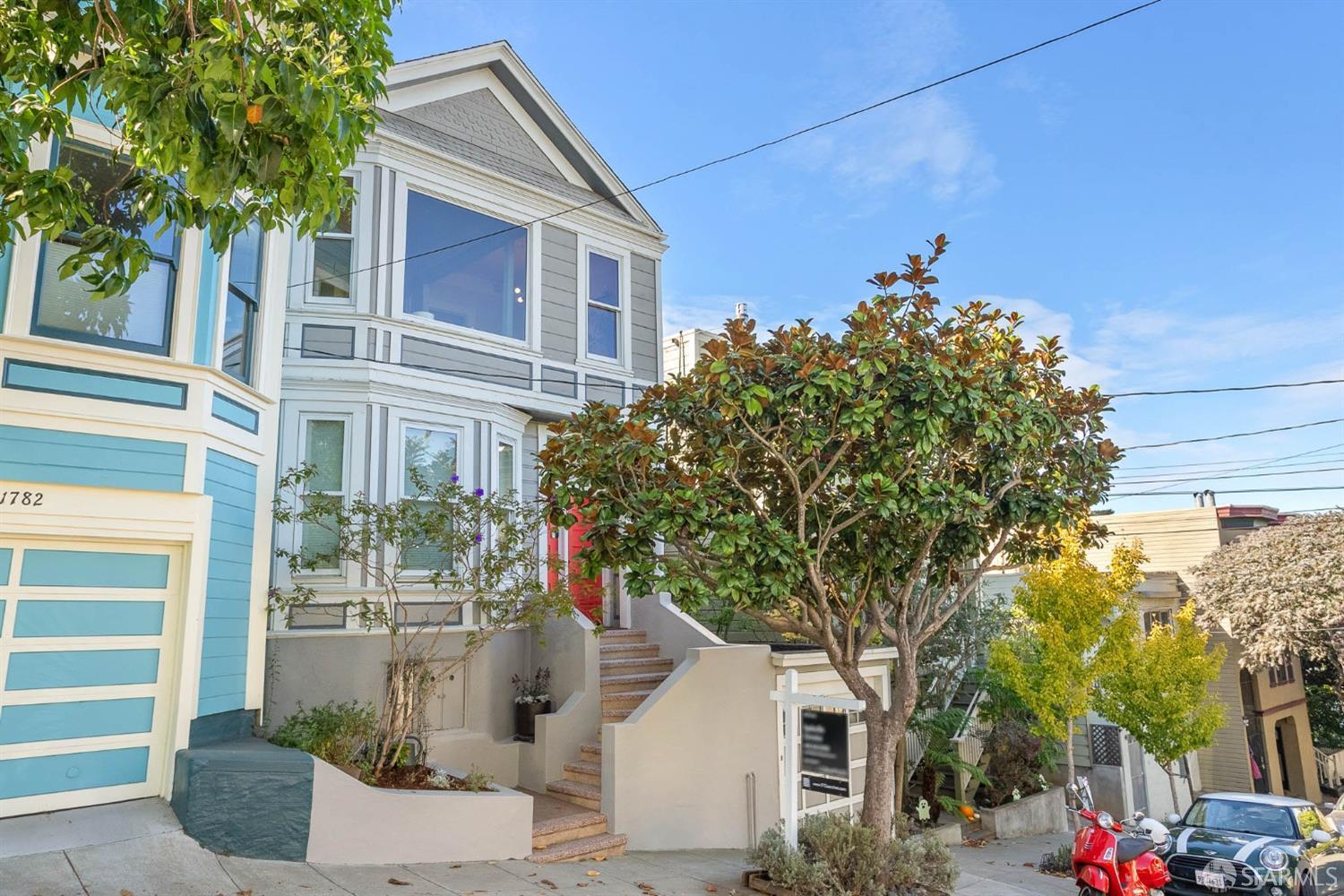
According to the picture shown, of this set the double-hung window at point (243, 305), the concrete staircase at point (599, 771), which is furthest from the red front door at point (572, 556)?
the double-hung window at point (243, 305)

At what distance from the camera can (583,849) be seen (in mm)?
9148

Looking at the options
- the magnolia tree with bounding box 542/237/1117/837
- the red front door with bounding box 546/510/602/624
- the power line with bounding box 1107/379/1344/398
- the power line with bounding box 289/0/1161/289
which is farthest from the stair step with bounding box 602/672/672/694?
the power line with bounding box 1107/379/1344/398

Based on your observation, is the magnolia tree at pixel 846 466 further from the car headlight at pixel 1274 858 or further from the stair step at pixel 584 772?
the car headlight at pixel 1274 858

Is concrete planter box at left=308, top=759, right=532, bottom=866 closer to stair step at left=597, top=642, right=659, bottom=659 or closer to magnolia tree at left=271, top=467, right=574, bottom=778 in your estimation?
magnolia tree at left=271, top=467, right=574, bottom=778

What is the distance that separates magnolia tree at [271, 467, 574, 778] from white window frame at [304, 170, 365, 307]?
244 cm

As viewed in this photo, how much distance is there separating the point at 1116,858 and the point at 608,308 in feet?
33.3

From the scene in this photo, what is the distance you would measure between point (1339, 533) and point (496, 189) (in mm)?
19803

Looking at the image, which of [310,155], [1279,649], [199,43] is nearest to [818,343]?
[310,155]

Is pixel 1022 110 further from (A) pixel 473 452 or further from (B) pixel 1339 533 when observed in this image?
(B) pixel 1339 533

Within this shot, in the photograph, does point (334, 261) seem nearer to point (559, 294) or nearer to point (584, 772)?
point (559, 294)

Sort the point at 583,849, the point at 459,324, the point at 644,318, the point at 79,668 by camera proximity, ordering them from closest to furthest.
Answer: the point at 79,668, the point at 583,849, the point at 459,324, the point at 644,318

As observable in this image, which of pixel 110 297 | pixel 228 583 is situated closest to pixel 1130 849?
pixel 228 583

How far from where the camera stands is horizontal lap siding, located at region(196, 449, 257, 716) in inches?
315

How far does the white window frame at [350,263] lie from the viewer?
11414 mm
